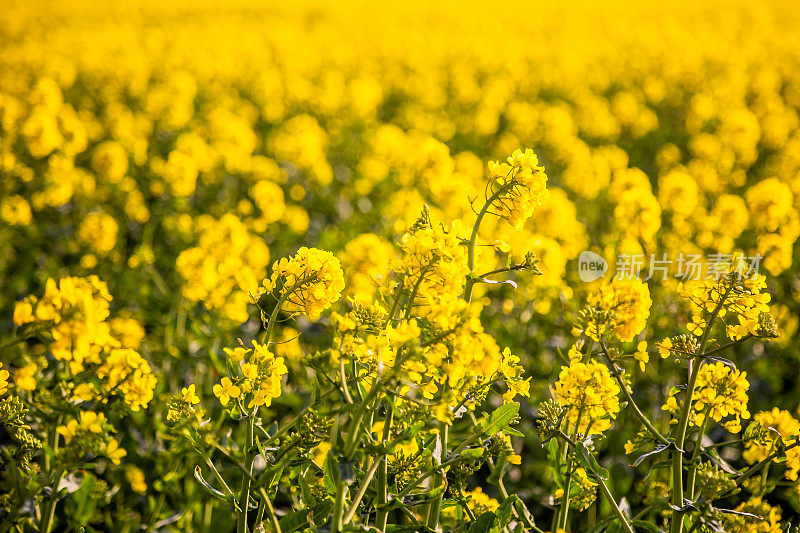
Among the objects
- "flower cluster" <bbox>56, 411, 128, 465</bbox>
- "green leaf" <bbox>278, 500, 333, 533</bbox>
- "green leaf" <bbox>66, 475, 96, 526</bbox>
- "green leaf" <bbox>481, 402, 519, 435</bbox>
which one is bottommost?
"green leaf" <bbox>66, 475, 96, 526</bbox>

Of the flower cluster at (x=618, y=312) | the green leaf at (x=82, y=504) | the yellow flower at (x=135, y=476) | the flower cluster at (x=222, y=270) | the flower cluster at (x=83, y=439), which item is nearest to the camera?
the flower cluster at (x=83, y=439)

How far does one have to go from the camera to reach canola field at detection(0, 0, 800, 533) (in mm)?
1661

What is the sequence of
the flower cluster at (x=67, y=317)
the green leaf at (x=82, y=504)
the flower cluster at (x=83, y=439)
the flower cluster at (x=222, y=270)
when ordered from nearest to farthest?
1. the flower cluster at (x=67, y=317)
2. the flower cluster at (x=83, y=439)
3. the green leaf at (x=82, y=504)
4. the flower cluster at (x=222, y=270)

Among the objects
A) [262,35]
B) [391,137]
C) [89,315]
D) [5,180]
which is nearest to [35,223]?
[5,180]

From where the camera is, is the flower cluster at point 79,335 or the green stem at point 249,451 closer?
the flower cluster at point 79,335

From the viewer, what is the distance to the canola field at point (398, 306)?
1661 mm

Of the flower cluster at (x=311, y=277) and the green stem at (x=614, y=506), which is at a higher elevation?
the flower cluster at (x=311, y=277)

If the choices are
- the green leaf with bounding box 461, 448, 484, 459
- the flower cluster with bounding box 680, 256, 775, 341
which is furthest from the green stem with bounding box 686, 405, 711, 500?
the green leaf with bounding box 461, 448, 484, 459

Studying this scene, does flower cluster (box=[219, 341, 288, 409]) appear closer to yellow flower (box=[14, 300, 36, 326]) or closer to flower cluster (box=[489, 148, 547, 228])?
yellow flower (box=[14, 300, 36, 326])

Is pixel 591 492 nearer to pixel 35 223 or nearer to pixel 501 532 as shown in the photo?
Result: pixel 501 532

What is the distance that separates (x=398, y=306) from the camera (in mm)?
1772

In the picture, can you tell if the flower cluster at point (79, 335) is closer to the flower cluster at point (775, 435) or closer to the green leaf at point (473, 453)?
the green leaf at point (473, 453)

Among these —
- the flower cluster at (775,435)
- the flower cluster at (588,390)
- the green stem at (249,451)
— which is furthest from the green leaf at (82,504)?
the flower cluster at (775,435)

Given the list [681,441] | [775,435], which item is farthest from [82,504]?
[775,435]
